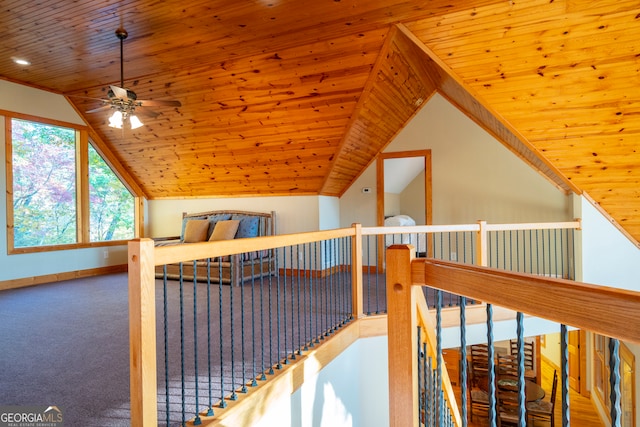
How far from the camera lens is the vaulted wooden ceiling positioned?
9.76 ft

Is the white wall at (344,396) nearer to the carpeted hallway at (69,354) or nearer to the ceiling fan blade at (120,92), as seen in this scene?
the carpeted hallway at (69,354)

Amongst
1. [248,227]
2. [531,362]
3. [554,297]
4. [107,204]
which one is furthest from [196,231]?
[531,362]

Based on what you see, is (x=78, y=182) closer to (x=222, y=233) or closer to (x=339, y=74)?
(x=222, y=233)

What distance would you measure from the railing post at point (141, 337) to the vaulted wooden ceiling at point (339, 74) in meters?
2.52

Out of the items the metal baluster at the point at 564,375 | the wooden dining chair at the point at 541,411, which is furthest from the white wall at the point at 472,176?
the metal baluster at the point at 564,375

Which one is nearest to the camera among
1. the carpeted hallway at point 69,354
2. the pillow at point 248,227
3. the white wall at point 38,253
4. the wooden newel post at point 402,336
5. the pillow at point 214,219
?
the wooden newel post at point 402,336

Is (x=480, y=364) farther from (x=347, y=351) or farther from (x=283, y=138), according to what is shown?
(x=283, y=138)

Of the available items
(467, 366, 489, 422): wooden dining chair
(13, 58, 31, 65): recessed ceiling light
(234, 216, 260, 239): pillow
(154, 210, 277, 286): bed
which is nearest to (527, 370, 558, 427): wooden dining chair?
(467, 366, 489, 422): wooden dining chair

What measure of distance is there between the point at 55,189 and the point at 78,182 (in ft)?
1.12

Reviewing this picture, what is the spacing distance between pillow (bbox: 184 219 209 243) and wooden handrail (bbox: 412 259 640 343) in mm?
5236

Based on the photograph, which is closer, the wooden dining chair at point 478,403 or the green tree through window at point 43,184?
the green tree through window at point 43,184

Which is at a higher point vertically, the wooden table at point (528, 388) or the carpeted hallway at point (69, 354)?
the carpeted hallway at point (69, 354)

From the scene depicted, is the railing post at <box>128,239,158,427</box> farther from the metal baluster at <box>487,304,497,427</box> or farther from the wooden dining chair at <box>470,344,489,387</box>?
the wooden dining chair at <box>470,344,489,387</box>

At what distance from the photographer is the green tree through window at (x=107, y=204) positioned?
5934 mm
